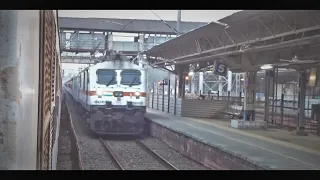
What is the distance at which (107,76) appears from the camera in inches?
501

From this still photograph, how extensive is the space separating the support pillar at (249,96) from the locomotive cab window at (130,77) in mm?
3854

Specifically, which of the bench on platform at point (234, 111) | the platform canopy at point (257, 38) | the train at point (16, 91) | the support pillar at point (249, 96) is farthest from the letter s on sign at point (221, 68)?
the train at point (16, 91)

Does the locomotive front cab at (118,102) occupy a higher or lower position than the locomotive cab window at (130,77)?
lower

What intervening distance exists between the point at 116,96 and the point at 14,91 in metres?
11.0

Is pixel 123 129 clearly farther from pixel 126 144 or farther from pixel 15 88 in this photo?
pixel 15 88

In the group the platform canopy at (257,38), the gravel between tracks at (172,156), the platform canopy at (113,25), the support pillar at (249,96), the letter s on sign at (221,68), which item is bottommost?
the gravel between tracks at (172,156)

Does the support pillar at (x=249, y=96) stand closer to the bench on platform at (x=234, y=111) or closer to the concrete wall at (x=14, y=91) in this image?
the bench on platform at (x=234, y=111)

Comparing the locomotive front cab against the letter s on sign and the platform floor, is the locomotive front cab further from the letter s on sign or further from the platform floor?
the letter s on sign

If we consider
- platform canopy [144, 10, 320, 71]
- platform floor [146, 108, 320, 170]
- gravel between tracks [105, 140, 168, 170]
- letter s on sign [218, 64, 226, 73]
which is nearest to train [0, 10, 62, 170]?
platform floor [146, 108, 320, 170]

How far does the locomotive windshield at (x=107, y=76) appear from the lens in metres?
12.6

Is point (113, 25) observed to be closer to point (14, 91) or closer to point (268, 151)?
point (268, 151)
